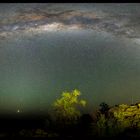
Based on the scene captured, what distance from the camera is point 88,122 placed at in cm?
827

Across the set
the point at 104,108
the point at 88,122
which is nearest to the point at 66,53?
the point at 104,108

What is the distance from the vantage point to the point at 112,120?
8.08m

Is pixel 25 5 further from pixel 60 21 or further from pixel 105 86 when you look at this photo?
pixel 105 86

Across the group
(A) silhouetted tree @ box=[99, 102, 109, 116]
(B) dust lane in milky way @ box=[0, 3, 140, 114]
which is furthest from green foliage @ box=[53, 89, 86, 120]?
(B) dust lane in milky way @ box=[0, 3, 140, 114]

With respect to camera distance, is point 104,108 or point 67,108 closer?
point 67,108

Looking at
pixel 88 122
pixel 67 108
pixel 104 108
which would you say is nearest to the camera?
pixel 88 122

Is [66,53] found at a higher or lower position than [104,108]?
higher

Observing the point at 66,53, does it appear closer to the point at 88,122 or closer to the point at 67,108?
the point at 67,108

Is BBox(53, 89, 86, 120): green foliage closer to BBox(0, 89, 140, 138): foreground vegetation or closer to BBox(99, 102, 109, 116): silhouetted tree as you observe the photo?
BBox(0, 89, 140, 138): foreground vegetation

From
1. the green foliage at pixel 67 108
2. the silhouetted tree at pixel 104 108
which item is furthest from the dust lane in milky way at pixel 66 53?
the green foliage at pixel 67 108

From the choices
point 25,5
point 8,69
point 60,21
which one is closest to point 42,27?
point 60,21

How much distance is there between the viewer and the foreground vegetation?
7.67m

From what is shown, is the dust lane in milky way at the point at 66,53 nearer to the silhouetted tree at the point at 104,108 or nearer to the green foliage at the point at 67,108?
the silhouetted tree at the point at 104,108

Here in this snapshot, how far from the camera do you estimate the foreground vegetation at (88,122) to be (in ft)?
25.2
